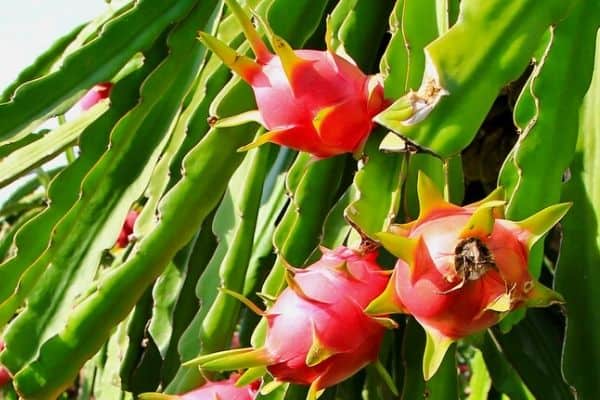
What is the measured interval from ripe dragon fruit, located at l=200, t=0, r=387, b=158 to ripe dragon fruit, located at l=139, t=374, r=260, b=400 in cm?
23

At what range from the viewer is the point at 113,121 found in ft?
3.83

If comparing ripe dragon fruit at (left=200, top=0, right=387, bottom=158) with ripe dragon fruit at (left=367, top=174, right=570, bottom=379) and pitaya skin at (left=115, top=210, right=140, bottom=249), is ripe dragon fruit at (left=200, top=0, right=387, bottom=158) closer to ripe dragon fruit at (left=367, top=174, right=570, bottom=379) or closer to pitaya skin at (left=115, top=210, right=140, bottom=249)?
ripe dragon fruit at (left=367, top=174, right=570, bottom=379)

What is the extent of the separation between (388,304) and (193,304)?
1.71 ft

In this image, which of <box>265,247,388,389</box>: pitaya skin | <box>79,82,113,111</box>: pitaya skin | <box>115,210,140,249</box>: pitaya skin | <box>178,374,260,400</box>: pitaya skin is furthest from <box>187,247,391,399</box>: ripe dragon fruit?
<box>115,210,140,249</box>: pitaya skin

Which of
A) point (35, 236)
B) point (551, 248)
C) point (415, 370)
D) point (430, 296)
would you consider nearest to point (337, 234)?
point (415, 370)

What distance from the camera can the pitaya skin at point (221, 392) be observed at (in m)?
0.86

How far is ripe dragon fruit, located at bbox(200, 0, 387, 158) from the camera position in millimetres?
785

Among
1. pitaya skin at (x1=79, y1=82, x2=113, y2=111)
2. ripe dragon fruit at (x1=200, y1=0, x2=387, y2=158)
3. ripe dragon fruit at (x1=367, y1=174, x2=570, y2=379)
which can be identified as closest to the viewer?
ripe dragon fruit at (x1=367, y1=174, x2=570, y2=379)

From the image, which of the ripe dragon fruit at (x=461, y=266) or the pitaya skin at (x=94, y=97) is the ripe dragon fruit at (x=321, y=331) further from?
the pitaya skin at (x=94, y=97)

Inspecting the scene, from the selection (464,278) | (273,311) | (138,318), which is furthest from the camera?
(138,318)

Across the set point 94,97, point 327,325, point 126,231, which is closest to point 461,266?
point 327,325

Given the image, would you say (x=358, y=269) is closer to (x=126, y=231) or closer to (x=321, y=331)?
(x=321, y=331)

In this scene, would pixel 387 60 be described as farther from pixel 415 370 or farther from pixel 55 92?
pixel 55 92

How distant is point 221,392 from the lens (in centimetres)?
87
